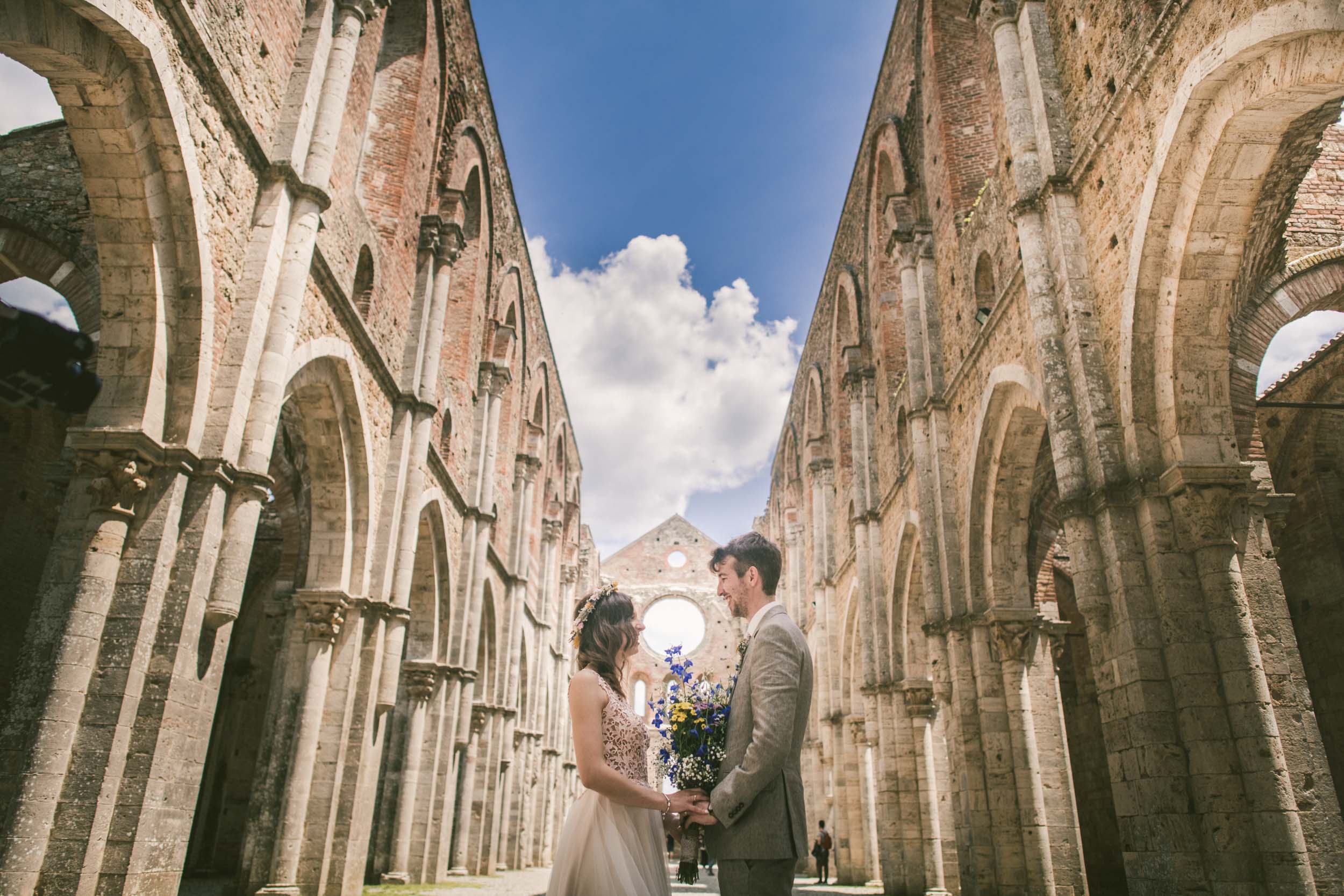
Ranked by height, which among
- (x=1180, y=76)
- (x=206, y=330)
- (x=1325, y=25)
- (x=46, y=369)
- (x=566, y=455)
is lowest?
(x=46, y=369)

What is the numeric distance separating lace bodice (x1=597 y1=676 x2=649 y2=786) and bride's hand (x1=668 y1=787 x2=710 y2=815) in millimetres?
144

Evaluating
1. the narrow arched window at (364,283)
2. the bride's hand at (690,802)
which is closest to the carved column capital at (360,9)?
the narrow arched window at (364,283)

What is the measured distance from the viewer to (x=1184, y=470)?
6.34 metres

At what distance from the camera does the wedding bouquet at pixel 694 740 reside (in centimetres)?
308

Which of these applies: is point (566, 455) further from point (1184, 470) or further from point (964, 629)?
point (1184, 470)

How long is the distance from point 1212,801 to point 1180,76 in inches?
203

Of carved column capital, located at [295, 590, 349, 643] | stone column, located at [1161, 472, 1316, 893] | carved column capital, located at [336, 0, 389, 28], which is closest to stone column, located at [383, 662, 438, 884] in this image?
carved column capital, located at [295, 590, 349, 643]

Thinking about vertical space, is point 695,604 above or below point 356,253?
above

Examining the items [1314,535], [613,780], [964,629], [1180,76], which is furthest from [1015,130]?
[1314,535]

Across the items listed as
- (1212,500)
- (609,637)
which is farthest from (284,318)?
(1212,500)

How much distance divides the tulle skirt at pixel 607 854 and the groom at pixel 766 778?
238mm

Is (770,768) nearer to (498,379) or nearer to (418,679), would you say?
(418,679)

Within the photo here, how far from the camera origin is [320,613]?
32.4ft

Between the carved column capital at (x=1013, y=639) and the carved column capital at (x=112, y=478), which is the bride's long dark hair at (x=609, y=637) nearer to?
the carved column capital at (x=112, y=478)
